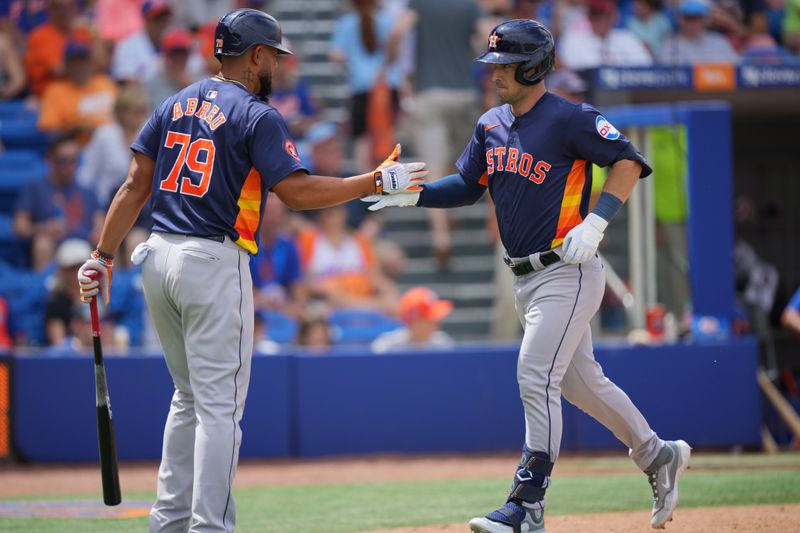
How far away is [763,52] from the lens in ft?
38.7

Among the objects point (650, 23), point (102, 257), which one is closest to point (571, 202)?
point (102, 257)

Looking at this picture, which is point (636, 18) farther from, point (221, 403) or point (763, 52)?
point (221, 403)

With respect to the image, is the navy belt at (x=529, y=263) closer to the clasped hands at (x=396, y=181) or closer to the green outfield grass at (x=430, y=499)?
the clasped hands at (x=396, y=181)

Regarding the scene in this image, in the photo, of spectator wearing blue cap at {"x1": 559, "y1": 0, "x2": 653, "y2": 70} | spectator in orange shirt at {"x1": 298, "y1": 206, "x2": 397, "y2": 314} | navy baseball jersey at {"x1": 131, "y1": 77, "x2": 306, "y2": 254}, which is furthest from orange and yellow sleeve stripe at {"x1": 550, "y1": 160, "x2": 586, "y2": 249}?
spectator wearing blue cap at {"x1": 559, "y1": 0, "x2": 653, "y2": 70}

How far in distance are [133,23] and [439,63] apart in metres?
3.64

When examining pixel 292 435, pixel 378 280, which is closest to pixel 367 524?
pixel 292 435

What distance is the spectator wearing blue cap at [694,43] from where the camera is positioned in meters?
11.6

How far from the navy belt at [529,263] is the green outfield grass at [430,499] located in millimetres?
1601

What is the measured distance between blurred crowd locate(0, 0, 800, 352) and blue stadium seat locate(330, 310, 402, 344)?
0.04 feet

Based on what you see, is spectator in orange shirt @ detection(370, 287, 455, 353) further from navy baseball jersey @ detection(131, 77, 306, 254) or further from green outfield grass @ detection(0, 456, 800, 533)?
navy baseball jersey @ detection(131, 77, 306, 254)

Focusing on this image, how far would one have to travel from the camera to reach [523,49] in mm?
5180

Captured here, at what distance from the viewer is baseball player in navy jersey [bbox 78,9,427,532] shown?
4570mm

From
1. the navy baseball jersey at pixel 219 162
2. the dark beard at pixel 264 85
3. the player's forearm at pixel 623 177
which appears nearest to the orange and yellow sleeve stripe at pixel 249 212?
the navy baseball jersey at pixel 219 162

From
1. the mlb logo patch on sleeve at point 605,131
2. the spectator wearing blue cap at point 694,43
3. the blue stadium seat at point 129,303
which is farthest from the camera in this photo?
the spectator wearing blue cap at point 694,43
